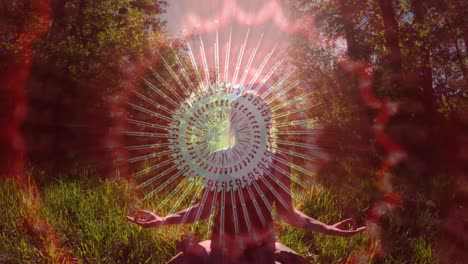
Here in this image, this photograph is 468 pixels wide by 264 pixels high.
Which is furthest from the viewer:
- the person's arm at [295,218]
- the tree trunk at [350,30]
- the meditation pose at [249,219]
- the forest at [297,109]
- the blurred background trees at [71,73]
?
the tree trunk at [350,30]

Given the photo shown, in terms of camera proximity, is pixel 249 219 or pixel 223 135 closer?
pixel 223 135

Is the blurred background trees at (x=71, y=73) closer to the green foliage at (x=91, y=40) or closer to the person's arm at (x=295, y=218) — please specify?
the green foliage at (x=91, y=40)

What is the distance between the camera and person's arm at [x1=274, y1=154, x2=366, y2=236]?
3.03m

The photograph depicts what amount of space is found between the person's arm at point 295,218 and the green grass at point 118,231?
2.28 metres

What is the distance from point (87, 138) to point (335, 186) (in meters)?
6.53

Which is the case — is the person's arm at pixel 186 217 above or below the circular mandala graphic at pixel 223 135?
below

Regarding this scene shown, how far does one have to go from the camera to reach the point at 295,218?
10.4 feet

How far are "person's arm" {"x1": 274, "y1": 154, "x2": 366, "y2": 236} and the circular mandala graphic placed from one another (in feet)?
0.92

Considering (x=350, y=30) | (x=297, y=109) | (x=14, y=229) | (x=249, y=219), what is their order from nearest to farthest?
(x=249, y=219) → (x=14, y=229) → (x=297, y=109) → (x=350, y=30)

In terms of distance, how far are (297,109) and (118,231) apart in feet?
17.2

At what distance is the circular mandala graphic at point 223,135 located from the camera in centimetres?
268
